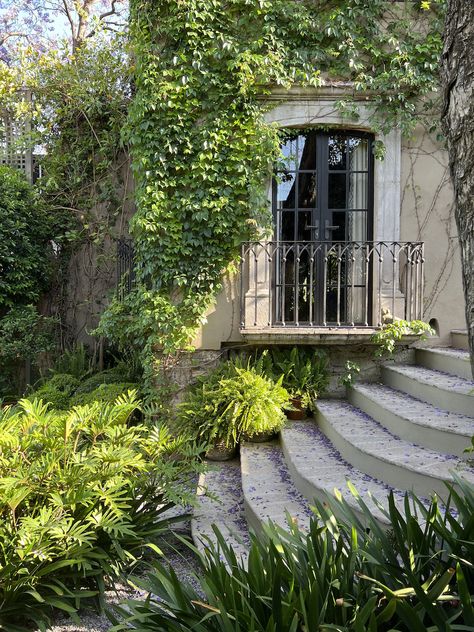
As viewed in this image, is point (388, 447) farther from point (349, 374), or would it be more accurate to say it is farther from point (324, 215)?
point (324, 215)

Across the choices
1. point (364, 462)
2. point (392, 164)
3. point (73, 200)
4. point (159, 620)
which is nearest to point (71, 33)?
point (73, 200)

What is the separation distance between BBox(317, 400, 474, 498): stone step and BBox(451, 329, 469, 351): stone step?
153cm

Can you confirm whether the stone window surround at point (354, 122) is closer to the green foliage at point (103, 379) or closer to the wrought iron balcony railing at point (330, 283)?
the wrought iron balcony railing at point (330, 283)

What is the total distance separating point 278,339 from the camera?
5074mm

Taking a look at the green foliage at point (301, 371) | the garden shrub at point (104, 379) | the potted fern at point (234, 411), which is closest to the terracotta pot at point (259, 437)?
the potted fern at point (234, 411)

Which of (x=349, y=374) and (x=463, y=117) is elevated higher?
(x=463, y=117)

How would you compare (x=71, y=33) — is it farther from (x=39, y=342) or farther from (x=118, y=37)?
(x=39, y=342)

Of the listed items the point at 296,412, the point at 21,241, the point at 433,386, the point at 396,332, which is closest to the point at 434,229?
the point at 396,332

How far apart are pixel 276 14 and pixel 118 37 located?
240 cm

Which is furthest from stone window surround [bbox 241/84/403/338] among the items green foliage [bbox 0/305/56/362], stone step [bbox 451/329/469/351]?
green foliage [bbox 0/305/56/362]

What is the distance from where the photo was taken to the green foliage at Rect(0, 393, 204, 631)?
2451 millimetres

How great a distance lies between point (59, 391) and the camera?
19.4 ft

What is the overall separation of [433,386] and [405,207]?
2.25 meters

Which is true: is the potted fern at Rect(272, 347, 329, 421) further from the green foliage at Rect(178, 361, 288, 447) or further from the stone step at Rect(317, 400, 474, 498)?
the stone step at Rect(317, 400, 474, 498)
